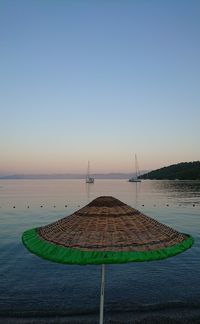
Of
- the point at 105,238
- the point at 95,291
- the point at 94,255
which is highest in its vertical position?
the point at 105,238

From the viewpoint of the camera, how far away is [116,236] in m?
6.76

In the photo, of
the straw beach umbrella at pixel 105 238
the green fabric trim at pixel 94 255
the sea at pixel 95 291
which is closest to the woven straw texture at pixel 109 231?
the straw beach umbrella at pixel 105 238

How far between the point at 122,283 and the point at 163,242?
15418mm

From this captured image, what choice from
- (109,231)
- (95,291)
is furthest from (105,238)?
(95,291)

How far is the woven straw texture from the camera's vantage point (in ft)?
21.4

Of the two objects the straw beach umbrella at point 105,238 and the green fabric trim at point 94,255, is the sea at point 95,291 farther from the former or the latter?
the green fabric trim at point 94,255

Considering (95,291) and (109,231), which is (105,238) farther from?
(95,291)

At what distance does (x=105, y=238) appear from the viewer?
670 centimetres

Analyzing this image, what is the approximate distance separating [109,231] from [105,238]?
0.94 feet

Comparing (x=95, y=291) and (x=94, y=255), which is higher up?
(x=94, y=255)

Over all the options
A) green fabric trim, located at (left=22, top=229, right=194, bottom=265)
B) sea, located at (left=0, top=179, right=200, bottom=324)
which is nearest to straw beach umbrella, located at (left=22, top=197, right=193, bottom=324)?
green fabric trim, located at (left=22, top=229, right=194, bottom=265)

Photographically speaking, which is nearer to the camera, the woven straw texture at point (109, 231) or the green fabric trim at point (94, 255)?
the green fabric trim at point (94, 255)

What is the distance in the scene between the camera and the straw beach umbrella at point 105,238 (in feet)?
20.3

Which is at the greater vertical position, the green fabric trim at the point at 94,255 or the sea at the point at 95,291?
the green fabric trim at the point at 94,255
